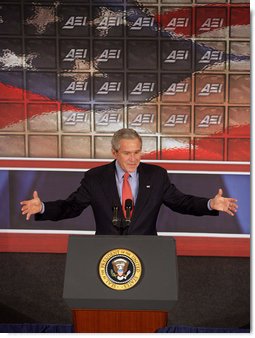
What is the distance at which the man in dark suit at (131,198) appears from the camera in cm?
288

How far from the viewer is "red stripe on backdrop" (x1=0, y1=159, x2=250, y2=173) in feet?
13.3

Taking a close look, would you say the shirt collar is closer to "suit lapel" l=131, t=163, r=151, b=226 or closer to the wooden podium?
"suit lapel" l=131, t=163, r=151, b=226

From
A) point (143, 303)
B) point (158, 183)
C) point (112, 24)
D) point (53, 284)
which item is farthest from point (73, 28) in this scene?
point (143, 303)

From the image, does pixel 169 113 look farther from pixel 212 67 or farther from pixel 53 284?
pixel 53 284

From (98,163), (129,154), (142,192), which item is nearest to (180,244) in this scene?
(98,163)

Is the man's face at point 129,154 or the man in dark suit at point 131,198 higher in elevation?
the man's face at point 129,154

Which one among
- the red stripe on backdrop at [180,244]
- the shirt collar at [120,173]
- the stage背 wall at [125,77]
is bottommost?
the red stripe on backdrop at [180,244]

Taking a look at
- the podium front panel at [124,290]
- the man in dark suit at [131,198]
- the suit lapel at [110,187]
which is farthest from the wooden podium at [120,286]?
the suit lapel at [110,187]

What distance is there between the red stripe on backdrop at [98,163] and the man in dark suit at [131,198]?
100cm

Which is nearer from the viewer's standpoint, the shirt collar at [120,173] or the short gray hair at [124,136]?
the short gray hair at [124,136]

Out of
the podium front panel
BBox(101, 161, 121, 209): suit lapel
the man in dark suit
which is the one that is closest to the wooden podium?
the podium front panel

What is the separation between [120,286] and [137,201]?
79cm

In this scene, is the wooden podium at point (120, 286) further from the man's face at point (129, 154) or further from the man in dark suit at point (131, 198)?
the man's face at point (129, 154)

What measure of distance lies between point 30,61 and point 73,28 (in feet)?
1.28
